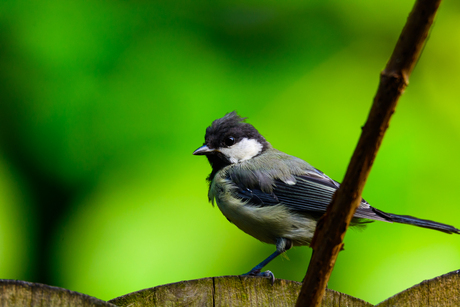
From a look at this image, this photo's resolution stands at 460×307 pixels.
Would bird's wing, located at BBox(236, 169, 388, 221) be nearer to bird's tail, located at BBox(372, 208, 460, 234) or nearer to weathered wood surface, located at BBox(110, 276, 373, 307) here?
bird's tail, located at BBox(372, 208, 460, 234)

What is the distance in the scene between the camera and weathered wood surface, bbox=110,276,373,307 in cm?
114

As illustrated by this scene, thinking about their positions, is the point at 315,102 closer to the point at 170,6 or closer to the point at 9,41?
the point at 170,6

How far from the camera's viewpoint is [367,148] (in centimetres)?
80

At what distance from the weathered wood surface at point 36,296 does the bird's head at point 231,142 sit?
1326 mm

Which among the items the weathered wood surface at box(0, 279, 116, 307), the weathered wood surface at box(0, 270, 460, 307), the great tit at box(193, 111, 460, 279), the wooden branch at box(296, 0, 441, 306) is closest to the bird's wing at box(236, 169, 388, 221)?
the great tit at box(193, 111, 460, 279)

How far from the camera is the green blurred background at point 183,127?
208 cm

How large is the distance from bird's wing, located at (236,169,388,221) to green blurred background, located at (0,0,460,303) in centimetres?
20

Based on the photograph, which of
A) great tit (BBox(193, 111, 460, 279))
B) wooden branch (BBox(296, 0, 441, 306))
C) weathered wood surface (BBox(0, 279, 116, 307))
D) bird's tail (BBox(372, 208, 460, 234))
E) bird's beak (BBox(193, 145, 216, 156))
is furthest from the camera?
bird's beak (BBox(193, 145, 216, 156))

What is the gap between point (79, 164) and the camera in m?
2.15

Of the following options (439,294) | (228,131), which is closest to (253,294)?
(439,294)

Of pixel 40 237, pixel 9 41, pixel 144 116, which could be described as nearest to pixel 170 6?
pixel 144 116

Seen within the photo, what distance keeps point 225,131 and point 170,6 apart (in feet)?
2.39

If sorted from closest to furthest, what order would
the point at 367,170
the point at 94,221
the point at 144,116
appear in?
the point at 367,170 → the point at 94,221 → the point at 144,116

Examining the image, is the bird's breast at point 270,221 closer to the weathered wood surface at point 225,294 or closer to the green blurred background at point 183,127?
the green blurred background at point 183,127
